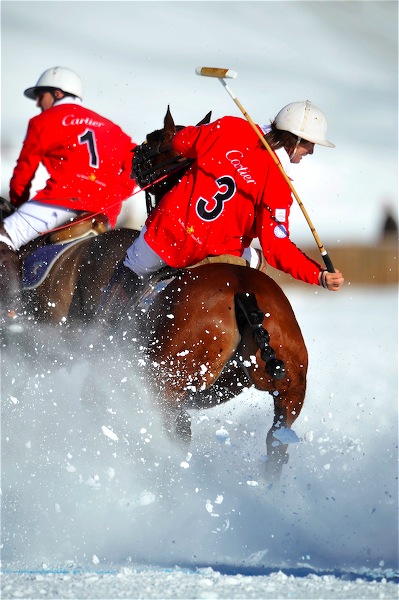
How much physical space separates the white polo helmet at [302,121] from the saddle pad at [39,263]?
1912 mm

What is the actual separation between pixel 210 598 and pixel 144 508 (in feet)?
4.13

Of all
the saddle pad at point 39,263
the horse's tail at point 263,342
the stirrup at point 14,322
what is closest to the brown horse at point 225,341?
the horse's tail at point 263,342

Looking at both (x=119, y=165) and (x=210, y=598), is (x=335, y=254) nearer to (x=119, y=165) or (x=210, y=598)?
(x=119, y=165)

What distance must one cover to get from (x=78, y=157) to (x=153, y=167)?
1166 mm

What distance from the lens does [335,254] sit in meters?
16.3

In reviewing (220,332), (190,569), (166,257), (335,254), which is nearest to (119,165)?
(166,257)

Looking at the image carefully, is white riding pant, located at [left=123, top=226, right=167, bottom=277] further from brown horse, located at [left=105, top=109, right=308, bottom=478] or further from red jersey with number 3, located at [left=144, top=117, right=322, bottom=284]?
brown horse, located at [left=105, top=109, right=308, bottom=478]

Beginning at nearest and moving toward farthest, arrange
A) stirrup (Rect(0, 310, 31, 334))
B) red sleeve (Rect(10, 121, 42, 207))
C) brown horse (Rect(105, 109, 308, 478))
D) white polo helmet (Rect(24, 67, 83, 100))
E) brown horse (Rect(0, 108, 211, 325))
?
brown horse (Rect(105, 109, 308, 478)), brown horse (Rect(0, 108, 211, 325)), stirrup (Rect(0, 310, 31, 334)), red sleeve (Rect(10, 121, 42, 207)), white polo helmet (Rect(24, 67, 83, 100))

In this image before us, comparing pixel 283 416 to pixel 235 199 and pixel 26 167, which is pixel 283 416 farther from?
pixel 26 167

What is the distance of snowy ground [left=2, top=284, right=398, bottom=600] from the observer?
4305 mm

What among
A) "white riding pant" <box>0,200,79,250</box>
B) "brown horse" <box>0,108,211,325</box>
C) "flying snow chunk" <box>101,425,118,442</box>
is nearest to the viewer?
"flying snow chunk" <box>101,425,118,442</box>

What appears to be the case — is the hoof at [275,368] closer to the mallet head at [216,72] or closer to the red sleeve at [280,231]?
the red sleeve at [280,231]

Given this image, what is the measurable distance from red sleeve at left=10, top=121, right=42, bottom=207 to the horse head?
117 cm

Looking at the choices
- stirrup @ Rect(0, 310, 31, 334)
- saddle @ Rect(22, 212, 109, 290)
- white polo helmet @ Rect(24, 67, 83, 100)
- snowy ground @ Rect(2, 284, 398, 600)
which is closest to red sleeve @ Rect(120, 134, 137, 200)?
saddle @ Rect(22, 212, 109, 290)
